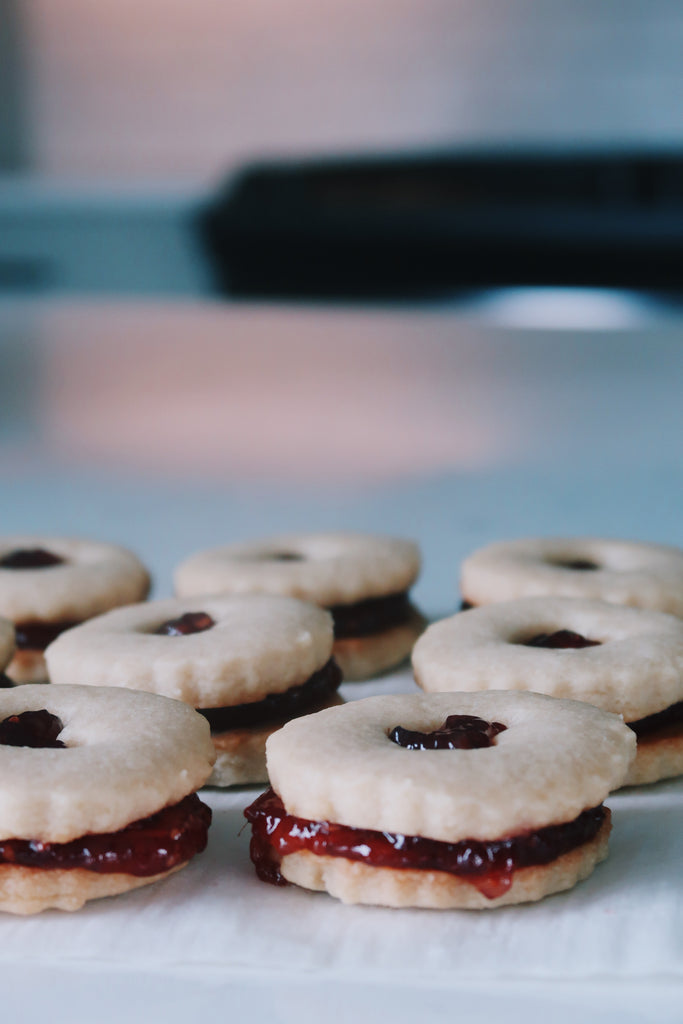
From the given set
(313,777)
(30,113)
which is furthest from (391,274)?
(313,777)

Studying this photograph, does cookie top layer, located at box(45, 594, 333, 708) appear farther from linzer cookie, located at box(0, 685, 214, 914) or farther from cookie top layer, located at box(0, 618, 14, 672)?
linzer cookie, located at box(0, 685, 214, 914)

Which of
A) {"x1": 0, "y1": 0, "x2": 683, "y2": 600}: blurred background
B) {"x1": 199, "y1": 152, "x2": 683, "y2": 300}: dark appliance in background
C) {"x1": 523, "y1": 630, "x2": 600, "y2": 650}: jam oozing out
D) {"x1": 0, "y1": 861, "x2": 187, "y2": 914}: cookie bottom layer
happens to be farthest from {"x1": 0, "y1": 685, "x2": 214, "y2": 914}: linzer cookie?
{"x1": 199, "y1": 152, "x2": 683, "y2": 300}: dark appliance in background

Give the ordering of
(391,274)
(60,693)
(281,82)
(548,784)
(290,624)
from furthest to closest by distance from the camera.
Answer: (281,82) → (391,274) → (290,624) → (60,693) → (548,784)

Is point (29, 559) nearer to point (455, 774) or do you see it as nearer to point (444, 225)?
point (455, 774)

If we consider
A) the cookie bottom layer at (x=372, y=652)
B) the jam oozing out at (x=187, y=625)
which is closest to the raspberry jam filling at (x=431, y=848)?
the jam oozing out at (x=187, y=625)

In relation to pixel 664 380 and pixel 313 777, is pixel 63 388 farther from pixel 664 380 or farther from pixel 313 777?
pixel 313 777

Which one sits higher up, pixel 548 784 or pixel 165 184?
pixel 165 184

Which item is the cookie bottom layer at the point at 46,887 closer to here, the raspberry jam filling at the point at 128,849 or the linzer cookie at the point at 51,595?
the raspberry jam filling at the point at 128,849
